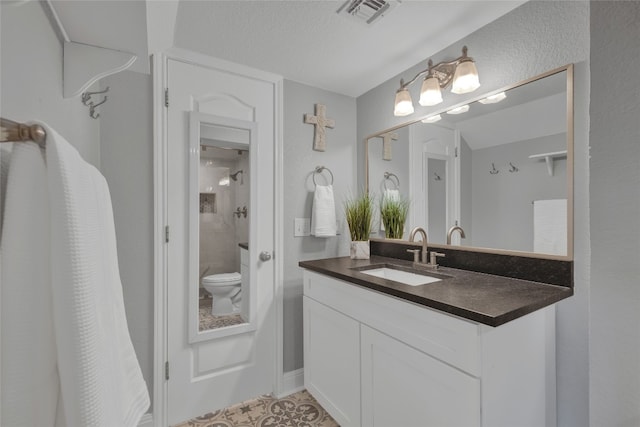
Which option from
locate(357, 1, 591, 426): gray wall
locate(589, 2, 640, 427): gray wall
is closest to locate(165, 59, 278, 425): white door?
locate(357, 1, 591, 426): gray wall

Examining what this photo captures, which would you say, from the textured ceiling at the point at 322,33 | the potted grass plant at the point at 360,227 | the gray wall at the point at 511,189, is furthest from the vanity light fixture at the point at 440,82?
the potted grass plant at the point at 360,227

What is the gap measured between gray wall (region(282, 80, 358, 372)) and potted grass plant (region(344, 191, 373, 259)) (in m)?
0.21

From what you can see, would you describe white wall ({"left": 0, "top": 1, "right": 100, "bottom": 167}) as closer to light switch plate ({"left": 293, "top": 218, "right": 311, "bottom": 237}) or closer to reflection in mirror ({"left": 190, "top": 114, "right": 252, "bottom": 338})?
reflection in mirror ({"left": 190, "top": 114, "right": 252, "bottom": 338})

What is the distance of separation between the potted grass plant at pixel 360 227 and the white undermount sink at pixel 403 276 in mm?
225

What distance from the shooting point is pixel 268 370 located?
193cm

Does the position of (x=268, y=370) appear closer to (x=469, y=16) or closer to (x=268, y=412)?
(x=268, y=412)

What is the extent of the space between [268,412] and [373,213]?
1434mm

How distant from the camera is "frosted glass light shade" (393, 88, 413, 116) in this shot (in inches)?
69.8

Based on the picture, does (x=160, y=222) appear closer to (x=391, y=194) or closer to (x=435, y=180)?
(x=391, y=194)

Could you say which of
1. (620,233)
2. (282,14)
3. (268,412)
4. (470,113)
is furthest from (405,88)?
(268,412)

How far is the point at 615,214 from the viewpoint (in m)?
0.57

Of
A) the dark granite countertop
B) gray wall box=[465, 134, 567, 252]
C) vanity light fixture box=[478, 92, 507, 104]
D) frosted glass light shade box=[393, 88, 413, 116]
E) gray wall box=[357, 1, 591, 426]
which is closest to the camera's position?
the dark granite countertop

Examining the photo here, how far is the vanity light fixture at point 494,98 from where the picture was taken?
1.41 metres

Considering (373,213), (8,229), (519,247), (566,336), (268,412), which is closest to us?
(8,229)
